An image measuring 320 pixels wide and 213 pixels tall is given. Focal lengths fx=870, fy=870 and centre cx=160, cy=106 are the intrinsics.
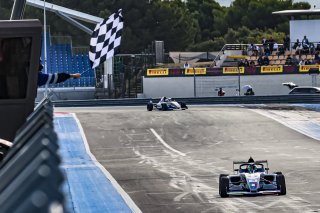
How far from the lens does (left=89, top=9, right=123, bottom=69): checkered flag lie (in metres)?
34.8

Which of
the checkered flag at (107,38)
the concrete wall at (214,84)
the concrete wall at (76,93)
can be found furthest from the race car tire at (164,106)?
the concrete wall at (76,93)

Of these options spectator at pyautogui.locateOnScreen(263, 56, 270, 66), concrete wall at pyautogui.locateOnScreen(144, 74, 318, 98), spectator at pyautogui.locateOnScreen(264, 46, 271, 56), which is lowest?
concrete wall at pyautogui.locateOnScreen(144, 74, 318, 98)

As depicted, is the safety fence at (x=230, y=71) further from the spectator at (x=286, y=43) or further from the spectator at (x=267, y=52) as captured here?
the spectator at (x=286, y=43)

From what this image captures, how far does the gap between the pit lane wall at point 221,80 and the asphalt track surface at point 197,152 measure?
19.8ft

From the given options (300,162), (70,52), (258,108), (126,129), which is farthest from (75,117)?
(70,52)

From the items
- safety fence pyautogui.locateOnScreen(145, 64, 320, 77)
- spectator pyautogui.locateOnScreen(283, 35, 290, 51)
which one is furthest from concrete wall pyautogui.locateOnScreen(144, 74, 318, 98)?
spectator pyautogui.locateOnScreen(283, 35, 290, 51)

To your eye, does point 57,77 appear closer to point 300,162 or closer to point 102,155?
point 300,162

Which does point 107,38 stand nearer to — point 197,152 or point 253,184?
point 197,152

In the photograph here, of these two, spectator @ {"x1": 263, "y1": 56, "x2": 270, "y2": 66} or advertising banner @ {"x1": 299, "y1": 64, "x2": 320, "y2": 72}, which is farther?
spectator @ {"x1": 263, "y1": 56, "x2": 270, "y2": 66}

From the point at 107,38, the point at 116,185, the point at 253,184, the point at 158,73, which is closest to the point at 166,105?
the point at 107,38

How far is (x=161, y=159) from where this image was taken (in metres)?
28.7

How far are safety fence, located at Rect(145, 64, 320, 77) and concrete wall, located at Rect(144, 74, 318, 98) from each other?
0.26m

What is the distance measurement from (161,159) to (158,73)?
27.1 m

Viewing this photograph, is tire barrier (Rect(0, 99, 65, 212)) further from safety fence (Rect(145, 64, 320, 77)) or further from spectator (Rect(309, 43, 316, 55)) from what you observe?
spectator (Rect(309, 43, 316, 55))
